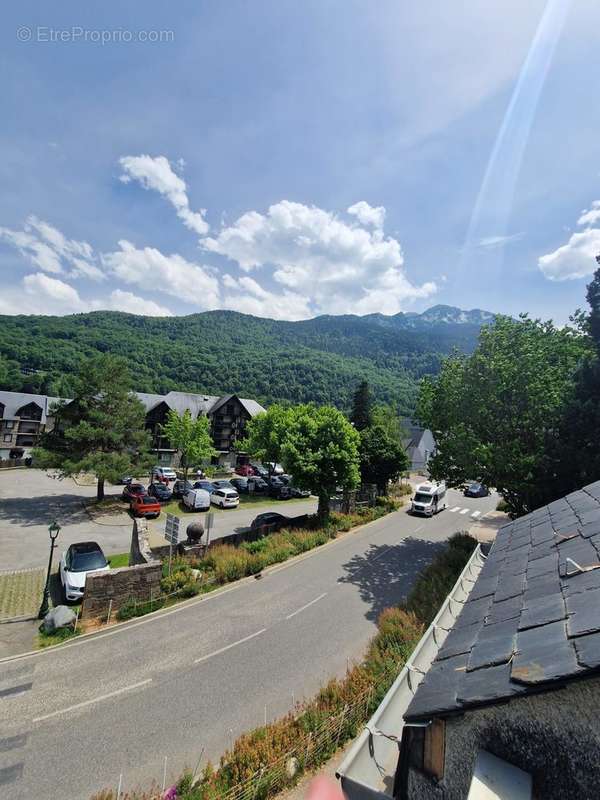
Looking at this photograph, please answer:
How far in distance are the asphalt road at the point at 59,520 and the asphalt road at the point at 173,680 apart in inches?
331

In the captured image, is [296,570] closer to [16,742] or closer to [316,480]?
[316,480]

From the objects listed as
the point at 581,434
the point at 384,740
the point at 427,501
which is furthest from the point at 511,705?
the point at 427,501

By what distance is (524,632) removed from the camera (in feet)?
9.40

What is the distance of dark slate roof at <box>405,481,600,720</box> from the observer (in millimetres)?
2262

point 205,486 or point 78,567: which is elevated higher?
point 205,486

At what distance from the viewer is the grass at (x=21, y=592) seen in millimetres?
13057

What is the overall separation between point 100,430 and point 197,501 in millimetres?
9160

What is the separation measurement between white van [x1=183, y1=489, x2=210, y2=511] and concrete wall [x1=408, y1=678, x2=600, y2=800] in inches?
1092

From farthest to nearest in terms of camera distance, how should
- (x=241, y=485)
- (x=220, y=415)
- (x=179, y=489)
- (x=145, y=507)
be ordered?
(x=220, y=415), (x=241, y=485), (x=179, y=489), (x=145, y=507)

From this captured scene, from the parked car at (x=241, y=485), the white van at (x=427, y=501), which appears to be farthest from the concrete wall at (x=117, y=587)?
the parked car at (x=241, y=485)

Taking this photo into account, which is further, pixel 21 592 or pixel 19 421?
pixel 19 421

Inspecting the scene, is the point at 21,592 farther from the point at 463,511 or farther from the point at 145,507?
the point at 463,511

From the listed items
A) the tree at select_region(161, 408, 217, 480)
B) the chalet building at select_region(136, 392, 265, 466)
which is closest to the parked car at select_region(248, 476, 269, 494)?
the tree at select_region(161, 408, 217, 480)

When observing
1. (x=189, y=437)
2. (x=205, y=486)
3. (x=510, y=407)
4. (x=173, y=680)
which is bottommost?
(x=173, y=680)
